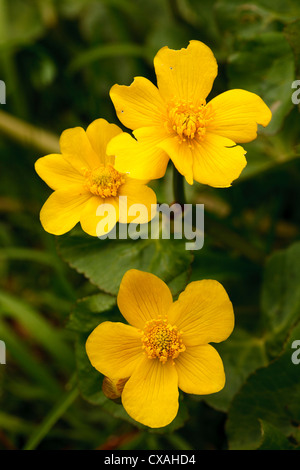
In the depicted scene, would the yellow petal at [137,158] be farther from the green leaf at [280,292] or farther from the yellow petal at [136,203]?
the green leaf at [280,292]

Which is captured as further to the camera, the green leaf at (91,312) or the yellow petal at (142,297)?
the green leaf at (91,312)

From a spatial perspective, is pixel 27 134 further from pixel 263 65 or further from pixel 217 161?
pixel 217 161

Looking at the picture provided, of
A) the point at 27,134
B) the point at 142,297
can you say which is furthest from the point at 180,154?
the point at 27,134

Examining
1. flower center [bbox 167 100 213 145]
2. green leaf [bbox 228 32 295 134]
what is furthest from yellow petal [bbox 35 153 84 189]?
green leaf [bbox 228 32 295 134]

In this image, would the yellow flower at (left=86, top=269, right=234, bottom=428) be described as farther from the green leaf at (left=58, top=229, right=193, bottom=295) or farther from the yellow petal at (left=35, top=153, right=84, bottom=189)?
the yellow petal at (left=35, top=153, right=84, bottom=189)

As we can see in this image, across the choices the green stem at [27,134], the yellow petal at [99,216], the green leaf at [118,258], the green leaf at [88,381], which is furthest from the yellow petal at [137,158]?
the green stem at [27,134]
